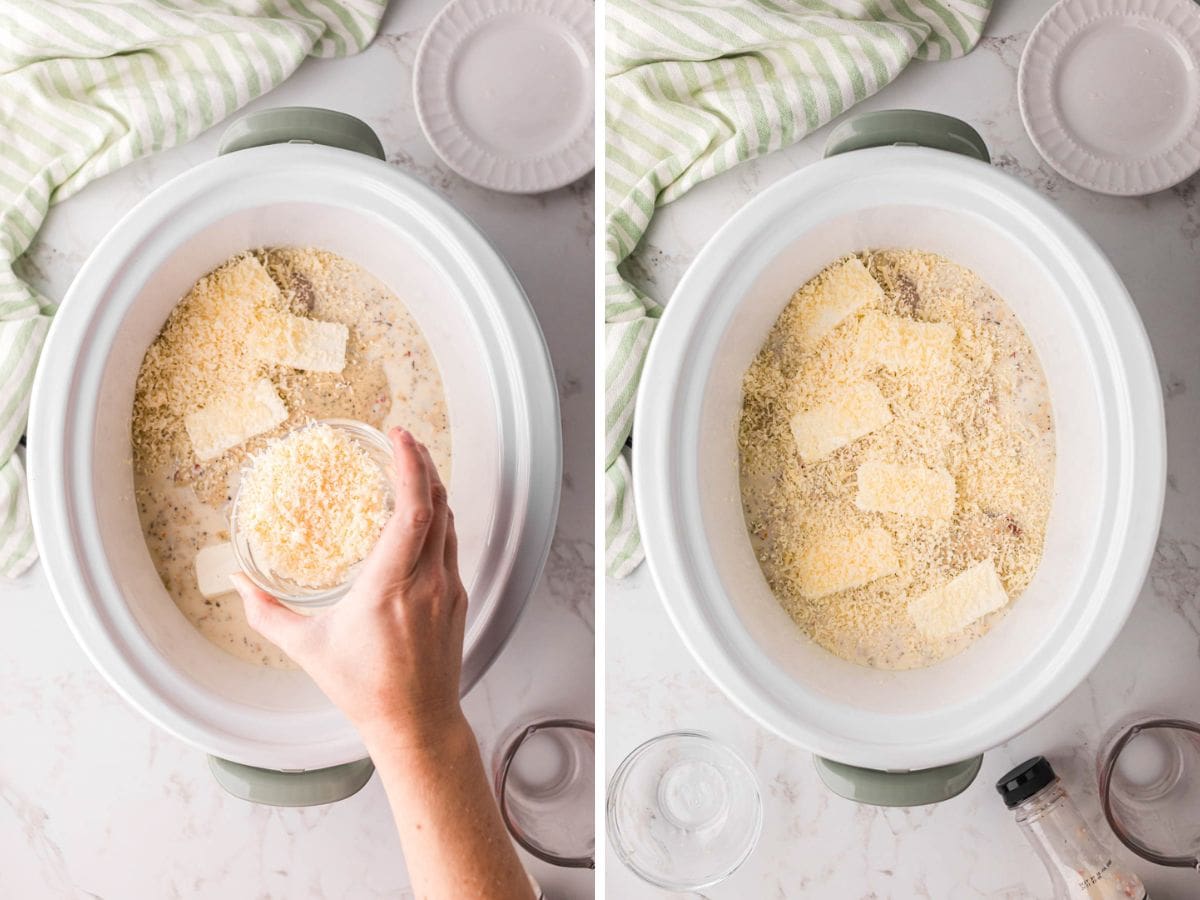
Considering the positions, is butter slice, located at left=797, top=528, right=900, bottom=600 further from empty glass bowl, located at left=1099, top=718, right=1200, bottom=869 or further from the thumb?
the thumb

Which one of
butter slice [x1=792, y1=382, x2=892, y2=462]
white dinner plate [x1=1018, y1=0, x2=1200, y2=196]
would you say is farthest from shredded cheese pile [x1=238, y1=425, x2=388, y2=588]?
white dinner plate [x1=1018, y1=0, x2=1200, y2=196]

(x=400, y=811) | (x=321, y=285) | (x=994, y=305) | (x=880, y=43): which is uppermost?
(x=880, y=43)

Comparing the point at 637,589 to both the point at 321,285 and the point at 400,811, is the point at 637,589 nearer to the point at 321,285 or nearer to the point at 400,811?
the point at 400,811

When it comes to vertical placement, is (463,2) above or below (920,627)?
above

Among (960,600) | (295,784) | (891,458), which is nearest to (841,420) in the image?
(891,458)

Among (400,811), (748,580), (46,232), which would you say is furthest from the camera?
(46,232)

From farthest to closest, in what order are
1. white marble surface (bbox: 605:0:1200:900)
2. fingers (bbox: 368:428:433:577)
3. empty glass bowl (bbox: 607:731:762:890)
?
1. white marble surface (bbox: 605:0:1200:900)
2. empty glass bowl (bbox: 607:731:762:890)
3. fingers (bbox: 368:428:433:577)

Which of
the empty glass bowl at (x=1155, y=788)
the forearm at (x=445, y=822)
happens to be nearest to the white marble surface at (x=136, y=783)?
the forearm at (x=445, y=822)

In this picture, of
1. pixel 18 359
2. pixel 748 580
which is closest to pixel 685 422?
pixel 748 580
